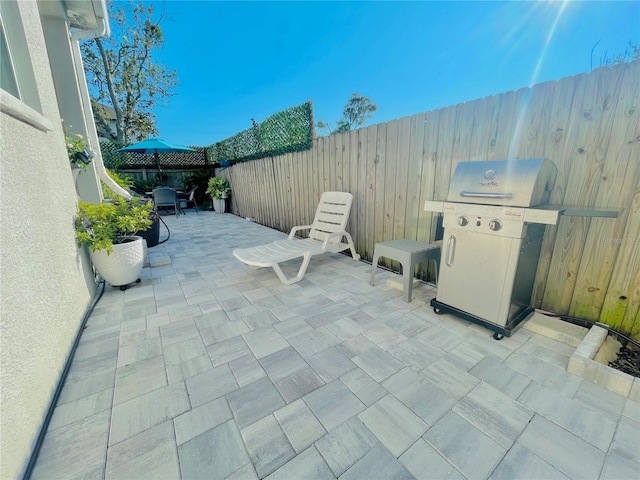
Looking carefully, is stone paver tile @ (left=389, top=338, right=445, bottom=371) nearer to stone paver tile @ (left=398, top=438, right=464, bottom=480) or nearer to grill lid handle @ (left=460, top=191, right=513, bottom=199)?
stone paver tile @ (left=398, top=438, right=464, bottom=480)

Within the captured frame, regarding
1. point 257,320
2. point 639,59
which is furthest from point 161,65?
point 639,59

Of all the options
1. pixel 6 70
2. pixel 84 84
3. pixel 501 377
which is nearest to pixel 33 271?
pixel 6 70

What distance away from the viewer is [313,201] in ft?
14.2

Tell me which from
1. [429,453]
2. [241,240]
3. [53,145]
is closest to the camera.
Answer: [429,453]

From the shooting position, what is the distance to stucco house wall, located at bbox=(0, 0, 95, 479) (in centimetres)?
101

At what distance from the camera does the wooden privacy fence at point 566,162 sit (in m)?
1.63

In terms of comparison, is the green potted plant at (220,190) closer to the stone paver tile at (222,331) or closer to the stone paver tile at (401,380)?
the stone paver tile at (222,331)

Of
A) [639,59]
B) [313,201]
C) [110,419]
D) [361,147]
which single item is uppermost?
[639,59]

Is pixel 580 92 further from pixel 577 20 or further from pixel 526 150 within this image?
pixel 577 20

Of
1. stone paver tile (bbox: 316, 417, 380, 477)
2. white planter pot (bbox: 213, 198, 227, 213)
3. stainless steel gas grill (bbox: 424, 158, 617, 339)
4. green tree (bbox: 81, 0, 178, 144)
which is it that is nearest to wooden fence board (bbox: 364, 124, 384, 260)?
stainless steel gas grill (bbox: 424, 158, 617, 339)

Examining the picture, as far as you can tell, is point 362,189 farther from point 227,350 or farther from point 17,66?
point 17,66

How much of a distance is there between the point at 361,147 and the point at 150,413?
3.14 meters

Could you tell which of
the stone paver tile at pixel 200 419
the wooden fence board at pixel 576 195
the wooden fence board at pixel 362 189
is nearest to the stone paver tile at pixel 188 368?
the stone paver tile at pixel 200 419

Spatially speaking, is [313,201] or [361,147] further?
[313,201]
